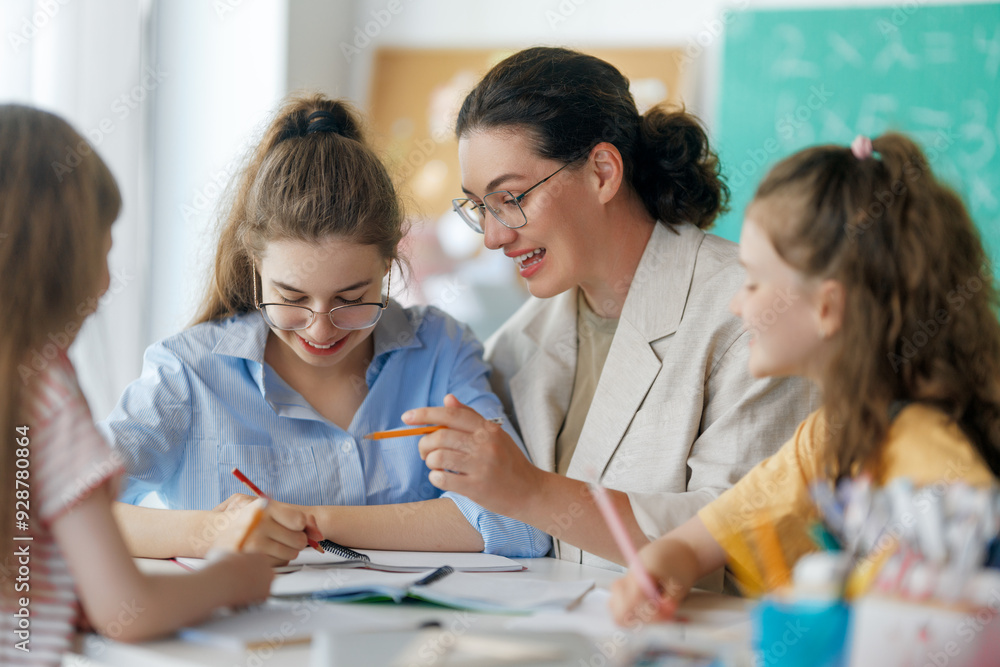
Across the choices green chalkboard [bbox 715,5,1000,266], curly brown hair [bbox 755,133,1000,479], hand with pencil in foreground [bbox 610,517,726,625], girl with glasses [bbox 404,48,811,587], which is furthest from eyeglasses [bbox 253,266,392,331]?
green chalkboard [bbox 715,5,1000,266]

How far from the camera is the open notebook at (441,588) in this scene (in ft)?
3.65

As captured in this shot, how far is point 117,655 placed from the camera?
0.93 meters

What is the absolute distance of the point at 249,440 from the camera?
60.0 inches

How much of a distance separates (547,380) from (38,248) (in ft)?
3.24

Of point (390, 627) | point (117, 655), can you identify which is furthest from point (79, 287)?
point (390, 627)

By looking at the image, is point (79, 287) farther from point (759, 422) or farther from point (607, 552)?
point (759, 422)

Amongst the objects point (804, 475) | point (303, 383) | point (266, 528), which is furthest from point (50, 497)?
point (804, 475)

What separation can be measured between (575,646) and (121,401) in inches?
36.0

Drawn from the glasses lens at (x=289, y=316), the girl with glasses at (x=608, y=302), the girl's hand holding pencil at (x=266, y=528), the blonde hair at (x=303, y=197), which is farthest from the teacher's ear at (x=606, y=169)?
the girl's hand holding pencil at (x=266, y=528)

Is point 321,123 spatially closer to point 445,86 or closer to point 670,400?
point 670,400

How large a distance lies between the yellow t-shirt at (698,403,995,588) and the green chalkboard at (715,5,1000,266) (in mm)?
1927

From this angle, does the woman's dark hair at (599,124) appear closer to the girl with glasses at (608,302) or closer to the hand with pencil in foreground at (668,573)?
the girl with glasses at (608,302)

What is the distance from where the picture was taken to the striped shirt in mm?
905

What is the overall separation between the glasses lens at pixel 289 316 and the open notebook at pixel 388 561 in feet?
1.17
